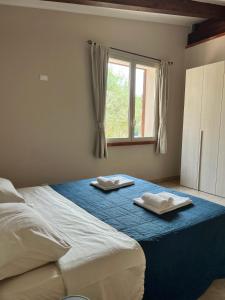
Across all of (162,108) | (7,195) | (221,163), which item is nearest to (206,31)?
(162,108)

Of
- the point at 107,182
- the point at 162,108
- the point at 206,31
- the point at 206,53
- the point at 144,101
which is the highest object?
the point at 206,31

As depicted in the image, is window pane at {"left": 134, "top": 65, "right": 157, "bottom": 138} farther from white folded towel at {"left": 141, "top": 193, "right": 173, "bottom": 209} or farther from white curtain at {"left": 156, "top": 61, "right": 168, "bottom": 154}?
white folded towel at {"left": 141, "top": 193, "right": 173, "bottom": 209}

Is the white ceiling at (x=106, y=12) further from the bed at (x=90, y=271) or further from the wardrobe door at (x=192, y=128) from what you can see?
the bed at (x=90, y=271)

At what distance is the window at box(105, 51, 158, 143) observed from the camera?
429 cm

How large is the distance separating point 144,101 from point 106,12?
1.61m

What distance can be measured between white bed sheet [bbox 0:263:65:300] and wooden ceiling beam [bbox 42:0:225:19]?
10.0ft

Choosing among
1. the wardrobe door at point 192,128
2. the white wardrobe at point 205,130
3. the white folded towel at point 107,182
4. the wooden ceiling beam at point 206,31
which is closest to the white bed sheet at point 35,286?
the white folded towel at point 107,182

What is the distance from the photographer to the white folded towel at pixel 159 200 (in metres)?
2.04

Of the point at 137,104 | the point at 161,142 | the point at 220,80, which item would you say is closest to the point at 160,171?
the point at 161,142

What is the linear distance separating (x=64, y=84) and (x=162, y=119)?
74.9 inches

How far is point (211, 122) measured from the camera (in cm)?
403

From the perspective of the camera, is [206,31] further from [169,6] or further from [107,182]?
[107,182]

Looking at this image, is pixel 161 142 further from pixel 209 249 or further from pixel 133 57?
pixel 209 249

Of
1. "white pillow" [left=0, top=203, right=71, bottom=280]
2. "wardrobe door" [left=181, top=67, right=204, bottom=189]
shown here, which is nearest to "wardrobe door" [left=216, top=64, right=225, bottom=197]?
"wardrobe door" [left=181, top=67, right=204, bottom=189]
